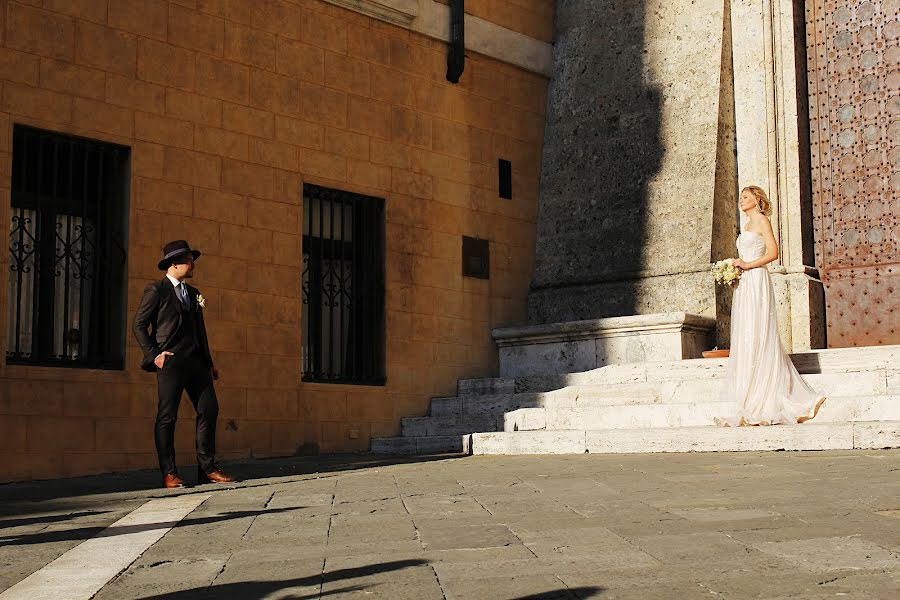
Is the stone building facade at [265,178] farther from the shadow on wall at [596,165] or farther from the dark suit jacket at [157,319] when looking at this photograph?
the dark suit jacket at [157,319]

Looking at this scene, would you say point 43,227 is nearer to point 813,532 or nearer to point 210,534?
point 210,534

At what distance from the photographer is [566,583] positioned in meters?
4.12

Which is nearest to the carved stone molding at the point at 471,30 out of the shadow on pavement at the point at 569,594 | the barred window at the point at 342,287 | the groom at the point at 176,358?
the barred window at the point at 342,287

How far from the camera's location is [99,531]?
6.01 metres

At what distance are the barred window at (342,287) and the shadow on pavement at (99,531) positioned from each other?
253 inches

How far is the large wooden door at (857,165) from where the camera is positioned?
12961mm

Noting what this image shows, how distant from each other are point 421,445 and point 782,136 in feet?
17.7

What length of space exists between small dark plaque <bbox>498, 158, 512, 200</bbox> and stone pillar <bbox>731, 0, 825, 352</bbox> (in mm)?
2791

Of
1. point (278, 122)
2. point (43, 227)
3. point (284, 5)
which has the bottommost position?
point (43, 227)

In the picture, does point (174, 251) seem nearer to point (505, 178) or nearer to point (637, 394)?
point (637, 394)

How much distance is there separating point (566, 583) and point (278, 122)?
9.06 m

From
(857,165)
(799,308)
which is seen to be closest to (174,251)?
(799,308)

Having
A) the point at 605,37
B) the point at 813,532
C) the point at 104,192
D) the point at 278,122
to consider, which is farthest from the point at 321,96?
the point at 813,532

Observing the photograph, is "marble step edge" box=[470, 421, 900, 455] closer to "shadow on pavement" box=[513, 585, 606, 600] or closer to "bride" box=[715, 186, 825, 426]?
"bride" box=[715, 186, 825, 426]
